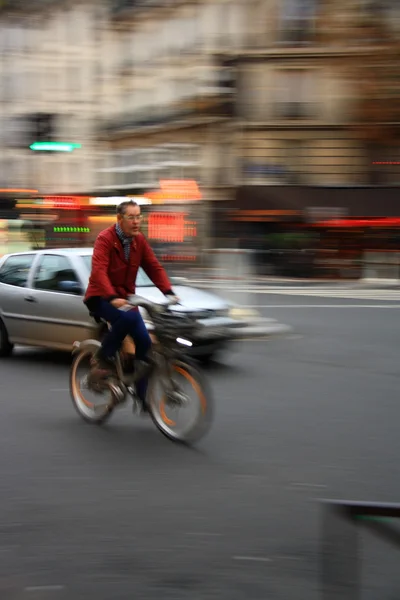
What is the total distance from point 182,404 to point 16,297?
4939mm

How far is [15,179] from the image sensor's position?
6122 cm

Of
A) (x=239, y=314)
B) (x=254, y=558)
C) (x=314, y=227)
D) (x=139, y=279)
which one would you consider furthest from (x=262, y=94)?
(x=254, y=558)

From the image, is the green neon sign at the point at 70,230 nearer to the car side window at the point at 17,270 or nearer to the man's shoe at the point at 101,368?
the car side window at the point at 17,270

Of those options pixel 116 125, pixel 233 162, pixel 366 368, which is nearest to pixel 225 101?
pixel 233 162

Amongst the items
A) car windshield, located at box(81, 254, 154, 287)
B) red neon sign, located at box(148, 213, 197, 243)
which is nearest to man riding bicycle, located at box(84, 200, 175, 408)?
car windshield, located at box(81, 254, 154, 287)

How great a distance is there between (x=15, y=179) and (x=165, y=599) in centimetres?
5891

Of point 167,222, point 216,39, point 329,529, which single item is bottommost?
point 167,222

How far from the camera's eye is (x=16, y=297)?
11.5m

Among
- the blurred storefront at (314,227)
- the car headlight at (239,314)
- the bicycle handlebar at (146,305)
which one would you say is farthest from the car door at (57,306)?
the blurred storefront at (314,227)

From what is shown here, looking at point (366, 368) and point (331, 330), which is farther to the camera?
point (331, 330)

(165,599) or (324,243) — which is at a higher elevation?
(165,599)

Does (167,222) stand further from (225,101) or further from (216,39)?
(216,39)

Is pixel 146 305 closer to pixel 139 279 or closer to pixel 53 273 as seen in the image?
pixel 139 279

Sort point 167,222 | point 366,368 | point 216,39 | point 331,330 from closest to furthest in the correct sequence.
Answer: point 366,368, point 331,330, point 167,222, point 216,39
